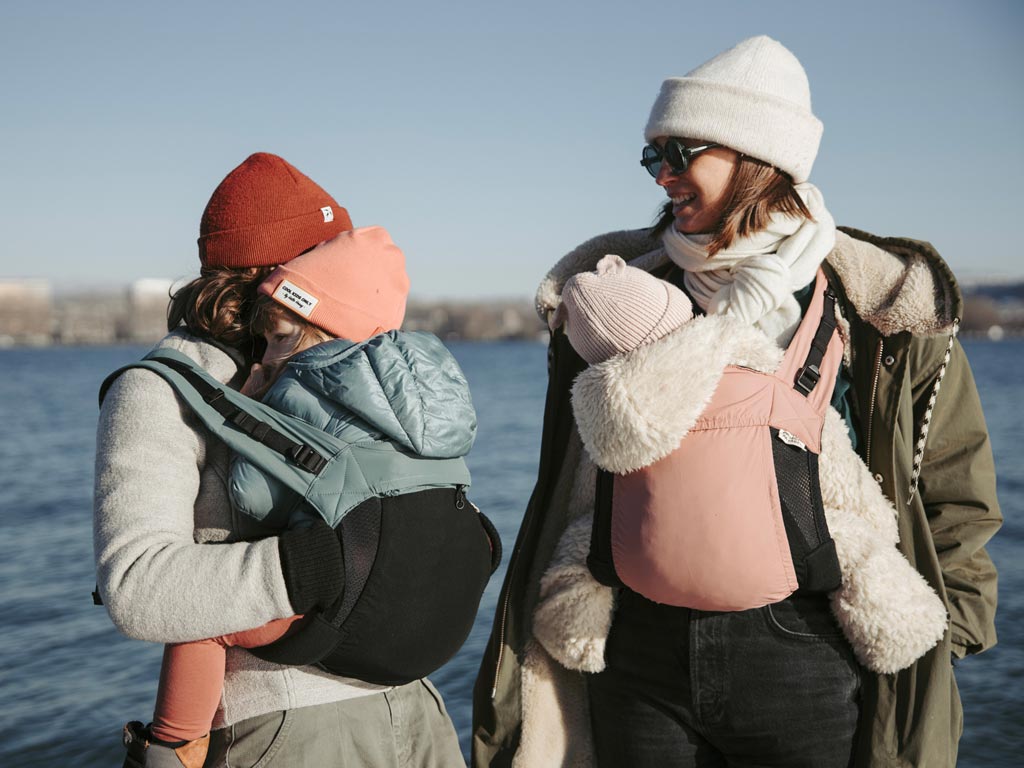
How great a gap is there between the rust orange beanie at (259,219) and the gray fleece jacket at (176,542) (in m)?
0.35

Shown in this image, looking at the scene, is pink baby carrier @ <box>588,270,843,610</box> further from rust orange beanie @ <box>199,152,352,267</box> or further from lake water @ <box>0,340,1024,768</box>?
lake water @ <box>0,340,1024,768</box>

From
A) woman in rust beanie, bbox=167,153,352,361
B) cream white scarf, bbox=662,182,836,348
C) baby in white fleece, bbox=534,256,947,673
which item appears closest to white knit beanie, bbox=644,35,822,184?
→ cream white scarf, bbox=662,182,836,348

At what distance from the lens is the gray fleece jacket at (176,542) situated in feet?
4.99

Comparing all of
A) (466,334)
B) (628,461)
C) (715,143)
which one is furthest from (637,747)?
(466,334)

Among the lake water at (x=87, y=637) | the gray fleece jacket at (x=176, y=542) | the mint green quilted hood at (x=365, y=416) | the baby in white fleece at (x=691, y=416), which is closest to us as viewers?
the gray fleece jacket at (x=176, y=542)

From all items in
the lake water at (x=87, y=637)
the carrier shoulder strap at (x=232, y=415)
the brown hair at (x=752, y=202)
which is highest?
the brown hair at (x=752, y=202)

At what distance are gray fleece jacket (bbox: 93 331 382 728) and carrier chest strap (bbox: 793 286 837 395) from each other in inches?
46.2

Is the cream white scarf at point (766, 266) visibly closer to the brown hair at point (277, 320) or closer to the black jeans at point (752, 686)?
the black jeans at point (752, 686)

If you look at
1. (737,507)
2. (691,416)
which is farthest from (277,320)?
(737,507)

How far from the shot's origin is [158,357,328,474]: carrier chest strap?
1604 millimetres

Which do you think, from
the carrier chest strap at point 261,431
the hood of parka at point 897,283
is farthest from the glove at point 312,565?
the hood of parka at point 897,283

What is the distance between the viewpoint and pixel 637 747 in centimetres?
215

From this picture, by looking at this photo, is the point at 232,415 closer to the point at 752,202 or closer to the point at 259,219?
the point at 259,219

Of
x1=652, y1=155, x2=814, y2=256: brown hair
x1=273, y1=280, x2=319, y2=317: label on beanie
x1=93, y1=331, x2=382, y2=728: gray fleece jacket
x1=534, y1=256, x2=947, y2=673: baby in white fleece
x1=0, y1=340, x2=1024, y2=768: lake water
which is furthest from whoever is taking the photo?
x1=0, y1=340, x2=1024, y2=768: lake water
